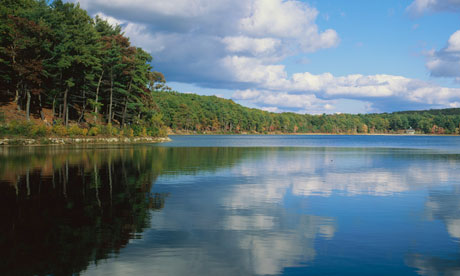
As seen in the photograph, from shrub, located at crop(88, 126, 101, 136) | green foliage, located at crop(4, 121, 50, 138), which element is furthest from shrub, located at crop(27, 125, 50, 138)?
shrub, located at crop(88, 126, 101, 136)

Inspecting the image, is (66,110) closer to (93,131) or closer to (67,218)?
(93,131)

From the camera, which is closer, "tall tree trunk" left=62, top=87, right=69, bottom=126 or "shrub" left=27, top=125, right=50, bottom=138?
Result: "shrub" left=27, top=125, right=50, bottom=138

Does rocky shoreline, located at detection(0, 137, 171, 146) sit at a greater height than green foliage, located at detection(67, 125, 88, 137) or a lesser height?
lesser

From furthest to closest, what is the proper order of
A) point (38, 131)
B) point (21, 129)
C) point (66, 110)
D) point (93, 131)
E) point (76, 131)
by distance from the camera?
point (93, 131), point (66, 110), point (76, 131), point (38, 131), point (21, 129)

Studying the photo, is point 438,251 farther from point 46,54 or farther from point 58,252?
point 46,54

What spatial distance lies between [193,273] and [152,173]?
17051 mm

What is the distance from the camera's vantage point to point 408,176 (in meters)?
24.8

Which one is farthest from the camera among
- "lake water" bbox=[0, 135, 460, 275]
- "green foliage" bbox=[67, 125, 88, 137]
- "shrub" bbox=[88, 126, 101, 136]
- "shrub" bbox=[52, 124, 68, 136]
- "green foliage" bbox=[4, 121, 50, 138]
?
"shrub" bbox=[88, 126, 101, 136]

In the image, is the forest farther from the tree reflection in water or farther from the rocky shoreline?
the tree reflection in water

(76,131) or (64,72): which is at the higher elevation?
(64,72)

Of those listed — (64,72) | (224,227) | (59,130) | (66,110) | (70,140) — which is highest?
(64,72)

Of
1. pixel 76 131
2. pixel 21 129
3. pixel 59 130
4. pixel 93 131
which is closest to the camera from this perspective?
pixel 21 129

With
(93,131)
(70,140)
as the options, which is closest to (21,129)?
(70,140)

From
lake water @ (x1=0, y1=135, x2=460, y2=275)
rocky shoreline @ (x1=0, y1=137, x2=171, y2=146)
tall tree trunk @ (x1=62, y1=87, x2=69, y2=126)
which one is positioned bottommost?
lake water @ (x1=0, y1=135, x2=460, y2=275)
